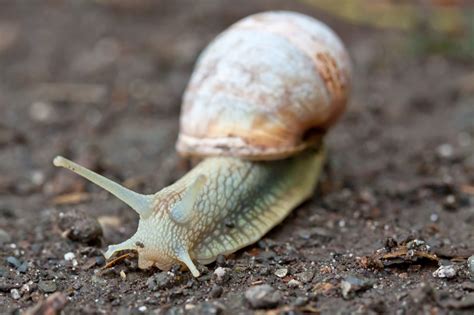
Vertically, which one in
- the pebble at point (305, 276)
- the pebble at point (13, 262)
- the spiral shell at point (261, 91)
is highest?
the spiral shell at point (261, 91)

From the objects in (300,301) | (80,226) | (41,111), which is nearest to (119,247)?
(80,226)

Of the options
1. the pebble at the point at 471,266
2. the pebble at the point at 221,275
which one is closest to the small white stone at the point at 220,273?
the pebble at the point at 221,275

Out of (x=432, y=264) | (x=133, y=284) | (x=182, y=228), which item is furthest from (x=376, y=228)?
(x=133, y=284)

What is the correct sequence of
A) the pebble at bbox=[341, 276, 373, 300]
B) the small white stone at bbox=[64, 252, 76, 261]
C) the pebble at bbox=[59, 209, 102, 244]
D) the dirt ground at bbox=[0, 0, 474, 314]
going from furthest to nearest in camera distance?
1. the pebble at bbox=[59, 209, 102, 244]
2. the small white stone at bbox=[64, 252, 76, 261]
3. the dirt ground at bbox=[0, 0, 474, 314]
4. the pebble at bbox=[341, 276, 373, 300]

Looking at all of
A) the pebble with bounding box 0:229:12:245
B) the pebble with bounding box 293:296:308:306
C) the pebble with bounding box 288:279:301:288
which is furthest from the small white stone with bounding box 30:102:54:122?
the pebble with bounding box 293:296:308:306

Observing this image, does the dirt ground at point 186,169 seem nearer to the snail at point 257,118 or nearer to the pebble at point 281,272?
the pebble at point 281,272

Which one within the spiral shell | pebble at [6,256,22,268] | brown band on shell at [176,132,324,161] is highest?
the spiral shell

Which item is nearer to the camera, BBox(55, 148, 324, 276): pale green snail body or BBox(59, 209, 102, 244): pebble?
BBox(55, 148, 324, 276): pale green snail body

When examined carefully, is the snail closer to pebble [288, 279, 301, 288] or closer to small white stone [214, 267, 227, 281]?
small white stone [214, 267, 227, 281]
